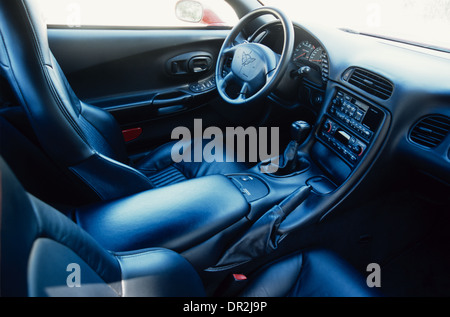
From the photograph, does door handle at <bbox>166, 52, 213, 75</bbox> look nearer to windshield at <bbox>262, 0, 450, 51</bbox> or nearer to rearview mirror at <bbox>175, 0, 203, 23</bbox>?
rearview mirror at <bbox>175, 0, 203, 23</bbox>

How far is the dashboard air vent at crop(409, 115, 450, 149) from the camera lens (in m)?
1.08

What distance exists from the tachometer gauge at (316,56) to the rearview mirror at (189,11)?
79cm

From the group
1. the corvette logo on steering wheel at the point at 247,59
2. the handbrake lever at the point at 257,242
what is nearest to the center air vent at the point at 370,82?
the corvette logo on steering wheel at the point at 247,59

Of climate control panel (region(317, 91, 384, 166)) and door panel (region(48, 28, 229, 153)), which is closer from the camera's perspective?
climate control panel (region(317, 91, 384, 166))

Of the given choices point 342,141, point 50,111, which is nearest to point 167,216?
point 50,111

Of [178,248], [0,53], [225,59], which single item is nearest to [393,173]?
[178,248]

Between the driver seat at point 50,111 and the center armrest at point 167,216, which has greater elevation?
the driver seat at point 50,111

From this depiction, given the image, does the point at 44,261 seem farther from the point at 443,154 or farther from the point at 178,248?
the point at 443,154

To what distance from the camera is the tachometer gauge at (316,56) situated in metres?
1.60

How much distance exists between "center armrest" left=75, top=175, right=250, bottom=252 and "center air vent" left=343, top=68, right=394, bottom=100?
2.18 feet

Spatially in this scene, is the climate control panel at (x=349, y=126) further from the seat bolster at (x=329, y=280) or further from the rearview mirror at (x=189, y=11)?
the rearview mirror at (x=189, y=11)

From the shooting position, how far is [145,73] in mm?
1978

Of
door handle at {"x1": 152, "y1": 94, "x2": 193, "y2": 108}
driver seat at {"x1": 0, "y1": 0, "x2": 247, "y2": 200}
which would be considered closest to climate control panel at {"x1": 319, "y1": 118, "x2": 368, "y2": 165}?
driver seat at {"x1": 0, "y1": 0, "x2": 247, "y2": 200}

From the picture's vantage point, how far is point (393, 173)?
4.22 ft
